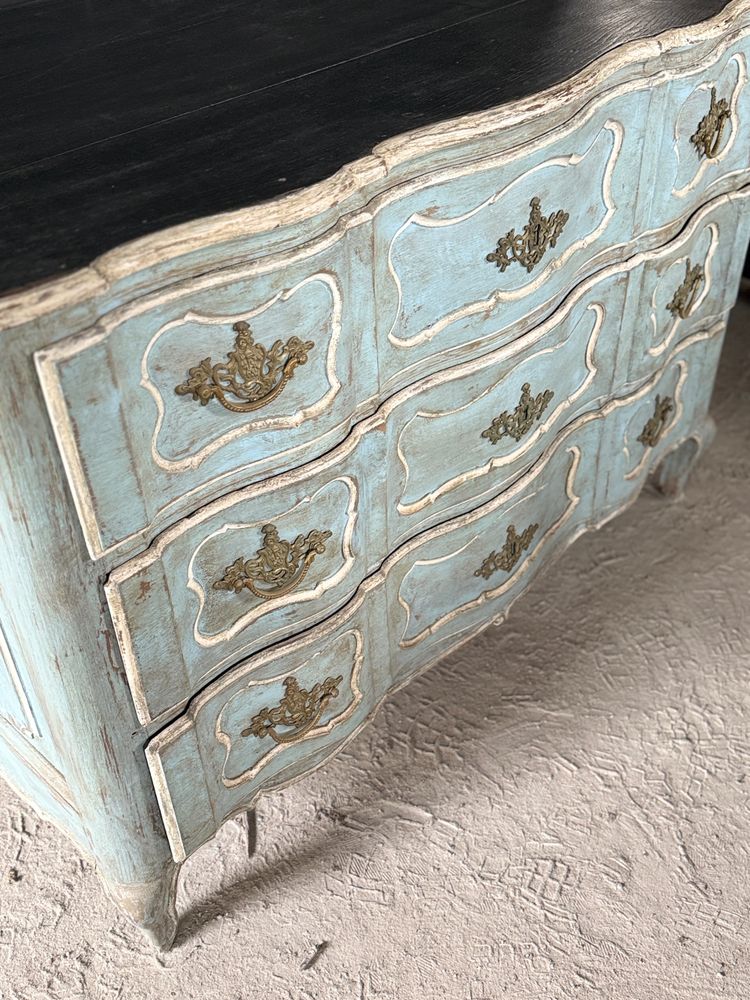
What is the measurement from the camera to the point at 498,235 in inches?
47.4

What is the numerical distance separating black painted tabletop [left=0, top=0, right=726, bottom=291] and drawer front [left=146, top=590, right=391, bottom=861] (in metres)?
0.53

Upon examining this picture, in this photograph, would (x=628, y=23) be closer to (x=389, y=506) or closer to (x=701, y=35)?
(x=701, y=35)

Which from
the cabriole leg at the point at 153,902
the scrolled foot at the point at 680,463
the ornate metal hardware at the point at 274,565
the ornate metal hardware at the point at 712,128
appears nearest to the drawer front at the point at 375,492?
the ornate metal hardware at the point at 274,565

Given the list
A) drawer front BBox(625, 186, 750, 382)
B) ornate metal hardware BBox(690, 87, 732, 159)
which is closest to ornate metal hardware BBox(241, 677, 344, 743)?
drawer front BBox(625, 186, 750, 382)

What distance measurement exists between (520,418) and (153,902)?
744 millimetres

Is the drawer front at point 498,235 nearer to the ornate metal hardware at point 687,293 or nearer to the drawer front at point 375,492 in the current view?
the drawer front at point 375,492

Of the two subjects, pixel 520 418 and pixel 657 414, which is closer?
pixel 520 418

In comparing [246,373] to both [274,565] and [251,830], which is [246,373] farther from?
[251,830]

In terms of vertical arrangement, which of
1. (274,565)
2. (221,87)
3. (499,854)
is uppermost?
(221,87)

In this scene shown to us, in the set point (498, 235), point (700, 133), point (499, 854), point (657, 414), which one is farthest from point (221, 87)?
point (499, 854)

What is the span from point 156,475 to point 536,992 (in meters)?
0.82

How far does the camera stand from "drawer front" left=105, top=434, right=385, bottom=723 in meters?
1.06

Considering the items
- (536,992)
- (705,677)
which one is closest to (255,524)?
(536,992)

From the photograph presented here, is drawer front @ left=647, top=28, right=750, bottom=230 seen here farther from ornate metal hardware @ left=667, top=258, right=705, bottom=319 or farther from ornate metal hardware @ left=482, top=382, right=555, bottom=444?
ornate metal hardware @ left=482, top=382, right=555, bottom=444
